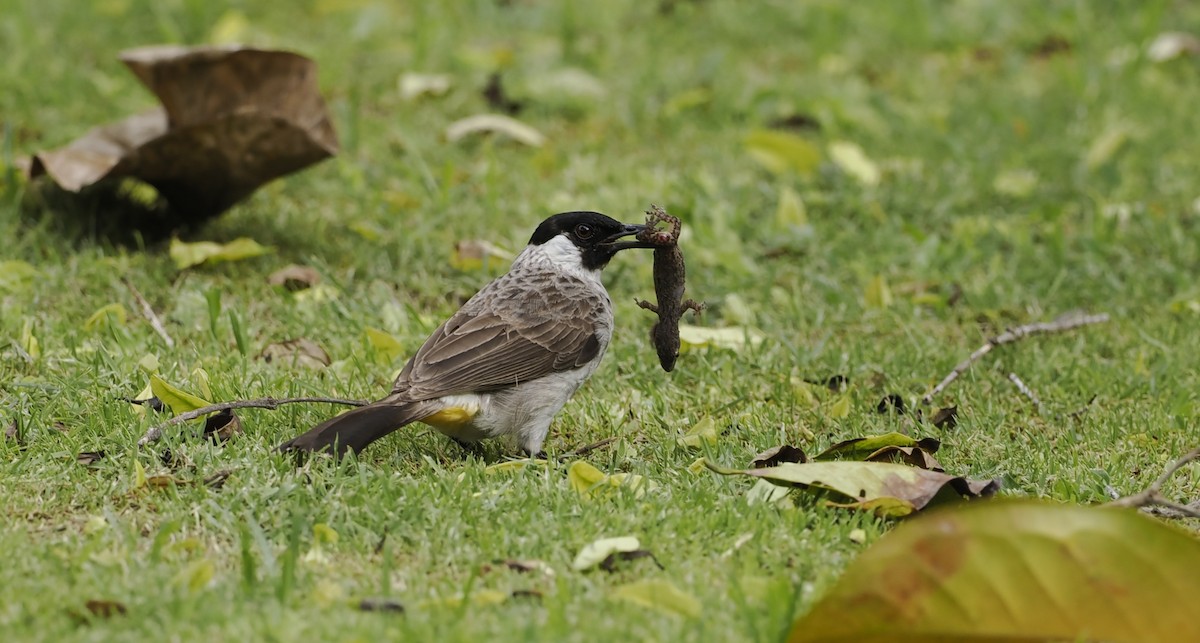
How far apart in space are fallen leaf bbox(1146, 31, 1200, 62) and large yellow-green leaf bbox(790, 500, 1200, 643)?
7.52 metres

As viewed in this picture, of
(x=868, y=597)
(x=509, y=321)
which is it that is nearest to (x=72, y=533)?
(x=509, y=321)

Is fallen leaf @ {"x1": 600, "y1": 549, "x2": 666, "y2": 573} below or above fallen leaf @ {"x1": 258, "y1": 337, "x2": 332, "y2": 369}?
below

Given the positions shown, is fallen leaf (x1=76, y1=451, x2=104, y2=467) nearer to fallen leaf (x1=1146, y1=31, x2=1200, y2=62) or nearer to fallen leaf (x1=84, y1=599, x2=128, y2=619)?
fallen leaf (x1=84, y1=599, x2=128, y2=619)

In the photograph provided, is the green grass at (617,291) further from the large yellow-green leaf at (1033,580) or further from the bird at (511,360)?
the large yellow-green leaf at (1033,580)

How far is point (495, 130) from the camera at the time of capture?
8.55 meters

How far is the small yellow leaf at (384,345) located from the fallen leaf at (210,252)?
1115 mm

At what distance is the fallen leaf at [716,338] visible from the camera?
6.02m

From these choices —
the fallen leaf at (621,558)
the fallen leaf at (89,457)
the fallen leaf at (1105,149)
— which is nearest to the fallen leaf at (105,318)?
the fallen leaf at (89,457)

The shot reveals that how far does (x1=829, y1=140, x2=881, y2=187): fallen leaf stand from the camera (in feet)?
26.9

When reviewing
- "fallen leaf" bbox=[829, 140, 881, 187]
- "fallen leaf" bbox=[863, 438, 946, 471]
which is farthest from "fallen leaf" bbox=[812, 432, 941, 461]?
"fallen leaf" bbox=[829, 140, 881, 187]

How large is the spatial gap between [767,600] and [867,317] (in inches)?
127

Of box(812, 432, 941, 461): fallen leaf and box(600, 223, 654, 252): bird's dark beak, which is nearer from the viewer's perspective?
box(812, 432, 941, 461): fallen leaf

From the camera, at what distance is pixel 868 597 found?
10.8 feet

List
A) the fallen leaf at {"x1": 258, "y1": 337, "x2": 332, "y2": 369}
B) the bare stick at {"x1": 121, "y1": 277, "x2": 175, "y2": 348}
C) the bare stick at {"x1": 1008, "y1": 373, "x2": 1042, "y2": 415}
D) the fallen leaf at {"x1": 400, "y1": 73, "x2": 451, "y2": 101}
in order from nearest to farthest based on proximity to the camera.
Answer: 1. the bare stick at {"x1": 1008, "y1": 373, "x2": 1042, "y2": 415}
2. the fallen leaf at {"x1": 258, "y1": 337, "x2": 332, "y2": 369}
3. the bare stick at {"x1": 121, "y1": 277, "x2": 175, "y2": 348}
4. the fallen leaf at {"x1": 400, "y1": 73, "x2": 451, "y2": 101}
